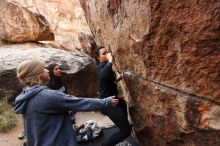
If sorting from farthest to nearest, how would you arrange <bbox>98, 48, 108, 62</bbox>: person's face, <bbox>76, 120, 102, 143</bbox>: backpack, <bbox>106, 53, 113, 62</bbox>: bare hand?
<bbox>76, 120, 102, 143</bbox>: backpack < <bbox>106, 53, 113, 62</bbox>: bare hand < <bbox>98, 48, 108, 62</bbox>: person's face

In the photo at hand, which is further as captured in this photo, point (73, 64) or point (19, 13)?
point (19, 13)

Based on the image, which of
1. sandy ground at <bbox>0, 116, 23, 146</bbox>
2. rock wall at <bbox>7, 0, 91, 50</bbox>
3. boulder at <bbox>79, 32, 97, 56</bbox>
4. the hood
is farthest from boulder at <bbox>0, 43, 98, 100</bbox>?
rock wall at <bbox>7, 0, 91, 50</bbox>

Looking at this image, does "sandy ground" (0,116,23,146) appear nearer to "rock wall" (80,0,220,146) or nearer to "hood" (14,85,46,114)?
"rock wall" (80,0,220,146)

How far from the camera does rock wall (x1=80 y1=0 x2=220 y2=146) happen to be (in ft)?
9.31

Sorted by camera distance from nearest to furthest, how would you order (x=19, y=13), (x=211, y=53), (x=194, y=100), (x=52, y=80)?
(x=211, y=53)
(x=194, y=100)
(x=52, y=80)
(x=19, y=13)

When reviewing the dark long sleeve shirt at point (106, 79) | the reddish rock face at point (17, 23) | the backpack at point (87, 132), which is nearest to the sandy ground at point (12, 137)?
the backpack at point (87, 132)

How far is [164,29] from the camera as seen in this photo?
3.17m

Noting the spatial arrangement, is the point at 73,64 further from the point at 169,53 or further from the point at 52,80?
the point at 169,53

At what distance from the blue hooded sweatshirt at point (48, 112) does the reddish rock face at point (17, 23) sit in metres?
6.34

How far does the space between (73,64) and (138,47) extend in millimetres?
4097

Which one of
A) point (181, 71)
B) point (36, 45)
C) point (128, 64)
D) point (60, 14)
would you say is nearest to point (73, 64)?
point (36, 45)

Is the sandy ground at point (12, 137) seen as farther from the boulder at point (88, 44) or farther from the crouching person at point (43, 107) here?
the crouching person at point (43, 107)

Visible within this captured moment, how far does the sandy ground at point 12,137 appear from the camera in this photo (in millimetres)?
6016

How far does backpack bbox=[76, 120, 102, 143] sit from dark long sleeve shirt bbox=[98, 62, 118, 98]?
1.05 meters
